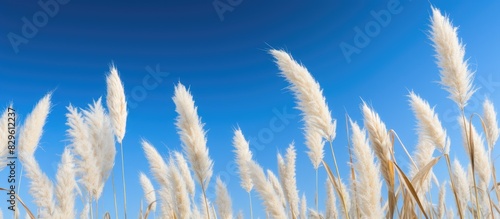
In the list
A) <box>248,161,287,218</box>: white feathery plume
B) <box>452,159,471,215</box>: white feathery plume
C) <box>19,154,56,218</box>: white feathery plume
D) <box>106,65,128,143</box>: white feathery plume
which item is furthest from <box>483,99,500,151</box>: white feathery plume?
<box>19,154,56,218</box>: white feathery plume

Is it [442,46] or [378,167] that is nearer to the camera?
[378,167]

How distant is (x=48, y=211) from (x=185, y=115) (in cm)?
124

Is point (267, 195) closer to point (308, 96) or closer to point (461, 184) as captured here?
point (308, 96)

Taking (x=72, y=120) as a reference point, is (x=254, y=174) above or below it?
below

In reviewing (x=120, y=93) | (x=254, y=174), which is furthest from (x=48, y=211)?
(x=254, y=174)

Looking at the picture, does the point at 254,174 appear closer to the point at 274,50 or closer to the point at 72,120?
the point at 274,50

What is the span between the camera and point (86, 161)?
3.09 metres

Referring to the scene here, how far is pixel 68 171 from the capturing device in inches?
130

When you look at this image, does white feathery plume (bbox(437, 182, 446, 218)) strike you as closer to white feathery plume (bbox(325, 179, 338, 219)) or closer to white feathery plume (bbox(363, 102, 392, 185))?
white feathery plume (bbox(325, 179, 338, 219))

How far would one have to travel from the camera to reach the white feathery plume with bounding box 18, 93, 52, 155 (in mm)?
3904

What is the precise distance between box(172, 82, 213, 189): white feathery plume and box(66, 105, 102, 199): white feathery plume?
2.42 feet

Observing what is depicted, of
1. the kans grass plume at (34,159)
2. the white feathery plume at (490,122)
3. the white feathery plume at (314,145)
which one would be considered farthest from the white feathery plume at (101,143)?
the white feathery plume at (490,122)

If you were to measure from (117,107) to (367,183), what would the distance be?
1887 millimetres

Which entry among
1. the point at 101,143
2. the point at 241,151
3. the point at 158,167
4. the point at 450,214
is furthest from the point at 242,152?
the point at 450,214
